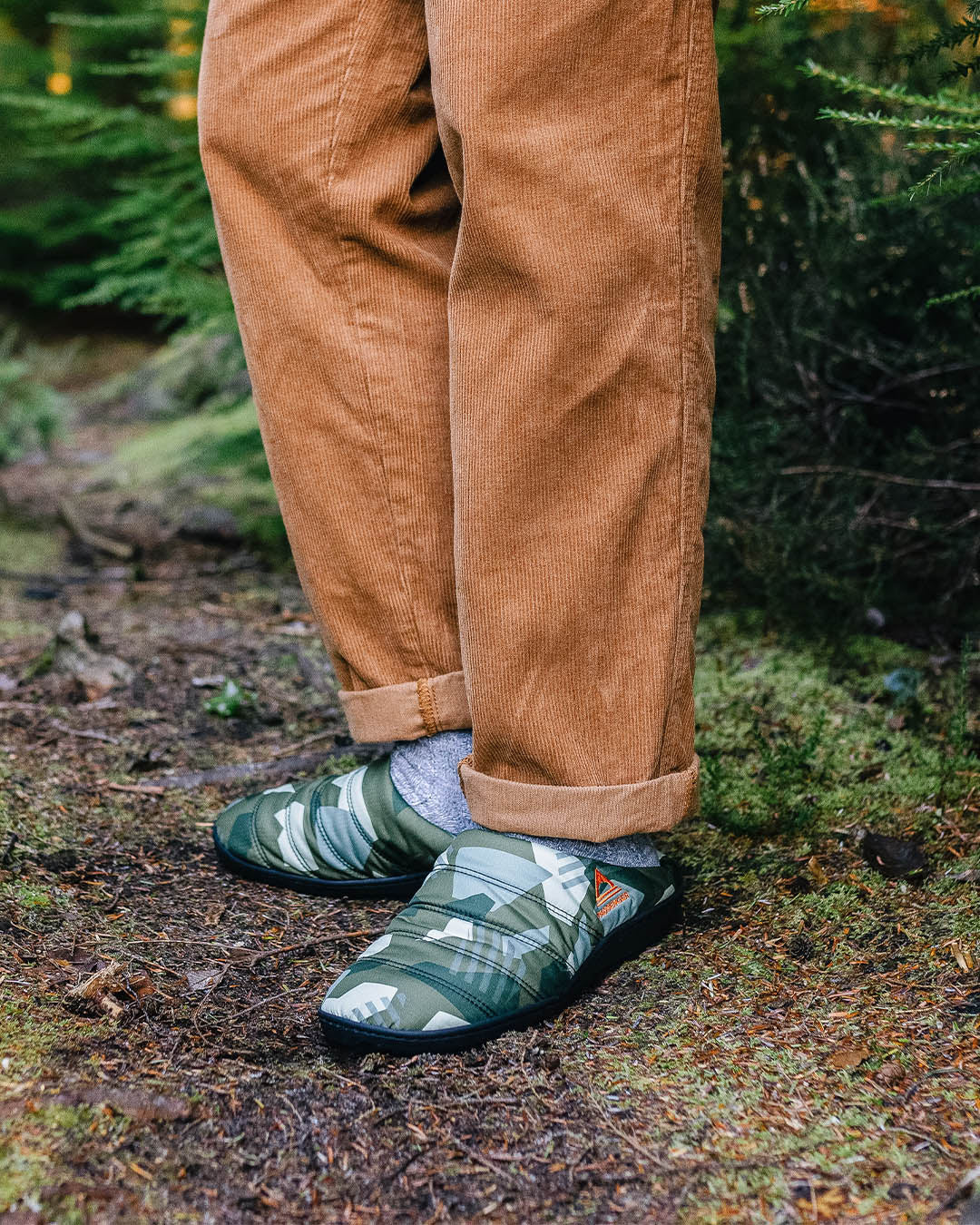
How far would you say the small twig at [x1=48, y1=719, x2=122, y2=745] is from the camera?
5.62ft

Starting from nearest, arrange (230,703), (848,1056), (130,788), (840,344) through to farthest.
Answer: (848,1056) < (130,788) < (230,703) < (840,344)

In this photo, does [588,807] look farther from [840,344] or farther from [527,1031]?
[840,344]

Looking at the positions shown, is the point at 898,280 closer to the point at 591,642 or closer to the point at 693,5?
the point at 693,5

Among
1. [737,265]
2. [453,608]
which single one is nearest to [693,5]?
[453,608]

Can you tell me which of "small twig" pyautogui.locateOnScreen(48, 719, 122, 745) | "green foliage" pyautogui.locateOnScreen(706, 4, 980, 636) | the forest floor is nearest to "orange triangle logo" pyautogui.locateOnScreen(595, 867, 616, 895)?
the forest floor

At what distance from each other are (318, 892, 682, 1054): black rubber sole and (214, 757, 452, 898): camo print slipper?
25 cm

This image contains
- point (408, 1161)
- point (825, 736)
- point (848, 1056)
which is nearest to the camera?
point (408, 1161)

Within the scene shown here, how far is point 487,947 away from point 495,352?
592mm

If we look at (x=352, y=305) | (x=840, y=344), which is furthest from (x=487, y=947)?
(x=840, y=344)

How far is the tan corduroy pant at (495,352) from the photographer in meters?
0.96

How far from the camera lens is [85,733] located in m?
1.72

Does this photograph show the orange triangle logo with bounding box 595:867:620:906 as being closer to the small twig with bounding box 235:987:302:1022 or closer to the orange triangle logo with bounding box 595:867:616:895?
the orange triangle logo with bounding box 595:867:616:895

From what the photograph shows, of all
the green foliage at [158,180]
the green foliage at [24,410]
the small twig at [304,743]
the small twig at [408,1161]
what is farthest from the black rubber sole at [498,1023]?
the green foliage at [24,410]

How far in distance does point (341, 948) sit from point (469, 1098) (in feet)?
1.04
